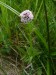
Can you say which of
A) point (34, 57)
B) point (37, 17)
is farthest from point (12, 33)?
point (34, 57)

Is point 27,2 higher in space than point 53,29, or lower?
higher

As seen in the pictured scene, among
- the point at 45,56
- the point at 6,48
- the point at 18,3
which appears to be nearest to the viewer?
the point at 45,56

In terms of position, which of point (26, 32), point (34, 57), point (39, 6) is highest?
point (39, 6)

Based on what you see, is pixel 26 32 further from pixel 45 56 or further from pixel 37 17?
pixel 45 56

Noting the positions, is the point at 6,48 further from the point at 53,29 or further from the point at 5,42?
the point at 53,29

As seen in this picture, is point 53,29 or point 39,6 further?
point 39,6

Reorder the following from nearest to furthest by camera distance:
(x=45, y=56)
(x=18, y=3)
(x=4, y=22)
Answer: (x=45, y=56) → (x=4, y=22) → (x=18, y=3)

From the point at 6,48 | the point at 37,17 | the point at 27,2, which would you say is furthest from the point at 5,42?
the point at 27,2
